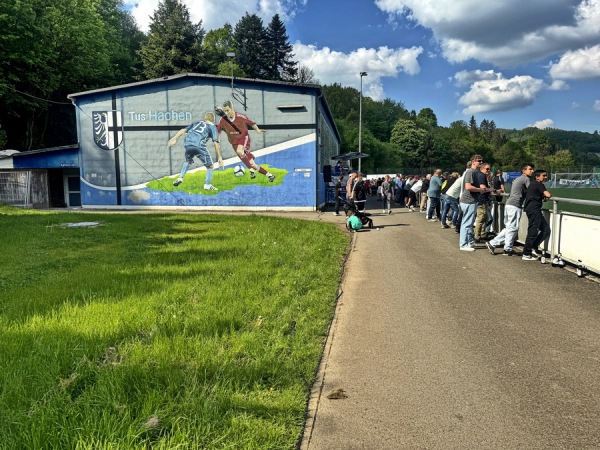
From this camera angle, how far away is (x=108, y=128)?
2405 centimetres

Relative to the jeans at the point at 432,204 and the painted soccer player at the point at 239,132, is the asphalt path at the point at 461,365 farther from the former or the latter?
the painted soccer player at the point at 239,132

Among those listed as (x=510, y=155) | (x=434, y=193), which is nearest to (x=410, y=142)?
(x=510, y=155)

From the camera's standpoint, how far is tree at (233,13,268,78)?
68.4 metres

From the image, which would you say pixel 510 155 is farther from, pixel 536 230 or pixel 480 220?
pixel 536 230

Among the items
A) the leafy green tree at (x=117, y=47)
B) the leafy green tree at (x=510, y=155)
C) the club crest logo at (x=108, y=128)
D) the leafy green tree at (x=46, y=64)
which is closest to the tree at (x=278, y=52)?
the leafy green tree at (x=117, y=47)

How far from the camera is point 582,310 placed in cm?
569

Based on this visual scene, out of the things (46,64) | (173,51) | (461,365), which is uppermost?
(173,51)

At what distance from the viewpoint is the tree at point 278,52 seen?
72.2 metres

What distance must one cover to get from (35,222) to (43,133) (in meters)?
30.6

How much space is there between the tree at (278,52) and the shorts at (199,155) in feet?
169

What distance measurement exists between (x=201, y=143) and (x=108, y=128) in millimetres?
5284

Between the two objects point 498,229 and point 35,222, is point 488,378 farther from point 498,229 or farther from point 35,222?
point 35,222

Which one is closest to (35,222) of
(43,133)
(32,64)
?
(32,64)

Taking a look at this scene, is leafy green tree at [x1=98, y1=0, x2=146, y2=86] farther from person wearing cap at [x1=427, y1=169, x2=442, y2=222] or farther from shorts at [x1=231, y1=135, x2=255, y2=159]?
person wearing cap at [x1=427, y1=169, x2=442, y2=222]
